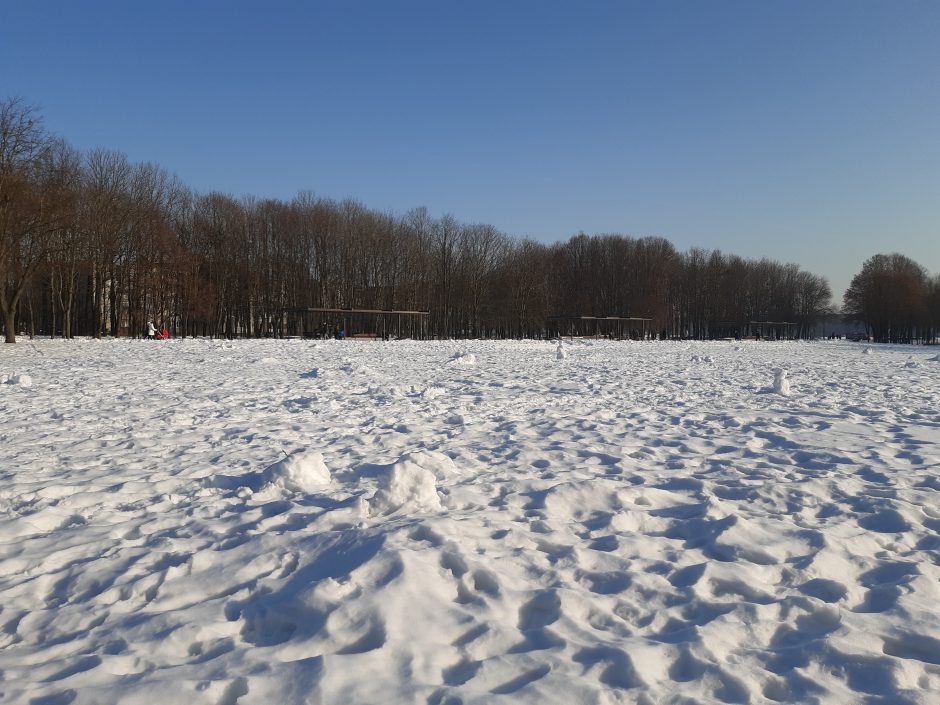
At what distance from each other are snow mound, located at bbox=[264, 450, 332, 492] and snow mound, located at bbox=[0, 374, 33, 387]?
904 cm

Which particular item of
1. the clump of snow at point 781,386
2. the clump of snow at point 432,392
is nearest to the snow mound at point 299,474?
the clump of snow at point 432,392

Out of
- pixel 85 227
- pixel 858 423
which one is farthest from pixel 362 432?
pixel 85 227

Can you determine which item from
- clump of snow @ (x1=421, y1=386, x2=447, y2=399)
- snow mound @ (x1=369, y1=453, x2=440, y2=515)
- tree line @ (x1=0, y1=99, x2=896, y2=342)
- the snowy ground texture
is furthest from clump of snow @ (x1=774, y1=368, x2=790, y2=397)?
tree line @ (x1=0, y1=99, x2=896, y2=342)

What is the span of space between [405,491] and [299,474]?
102 cm

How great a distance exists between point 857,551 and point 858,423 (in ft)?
16.5

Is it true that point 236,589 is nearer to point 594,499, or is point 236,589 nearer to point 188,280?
Result: point 594,499

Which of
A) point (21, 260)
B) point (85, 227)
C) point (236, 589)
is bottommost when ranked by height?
point (236, 589)

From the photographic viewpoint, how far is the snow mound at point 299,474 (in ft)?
16.6

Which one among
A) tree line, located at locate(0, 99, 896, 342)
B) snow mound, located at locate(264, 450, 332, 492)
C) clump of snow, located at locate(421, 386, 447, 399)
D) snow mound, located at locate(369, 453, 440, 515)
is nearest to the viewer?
snow mound, located at locate(369, 453, 440, 515)

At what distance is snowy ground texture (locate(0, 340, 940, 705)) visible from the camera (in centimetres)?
251

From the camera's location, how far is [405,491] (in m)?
4.73

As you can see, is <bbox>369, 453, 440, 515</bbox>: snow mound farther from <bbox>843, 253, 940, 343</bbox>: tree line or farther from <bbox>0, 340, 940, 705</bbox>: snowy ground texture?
<bbox>843, 253, 940, 343</bbox>: tree line

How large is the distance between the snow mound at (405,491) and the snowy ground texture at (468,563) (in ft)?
0.07

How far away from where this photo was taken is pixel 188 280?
155 ft
